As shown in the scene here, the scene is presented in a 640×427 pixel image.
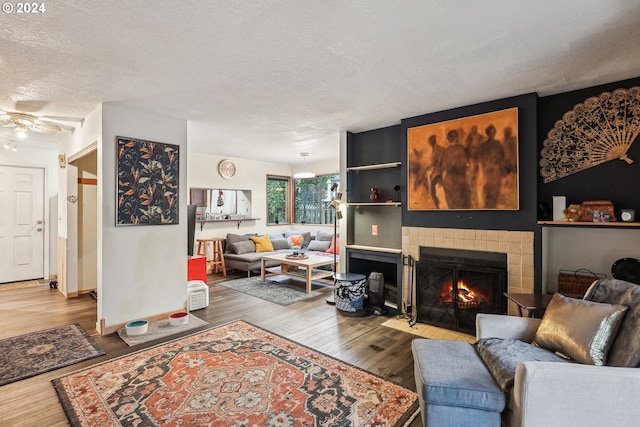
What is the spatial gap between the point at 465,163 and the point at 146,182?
3586 mm

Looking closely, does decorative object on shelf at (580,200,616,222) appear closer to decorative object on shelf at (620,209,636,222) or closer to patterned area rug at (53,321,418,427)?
decorative object on shelf at (620,209,636,222)

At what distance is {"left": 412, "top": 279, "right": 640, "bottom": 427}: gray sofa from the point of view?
144 centimetres

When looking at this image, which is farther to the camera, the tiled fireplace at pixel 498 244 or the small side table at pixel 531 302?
the tiled fireplace at pixel 498 244

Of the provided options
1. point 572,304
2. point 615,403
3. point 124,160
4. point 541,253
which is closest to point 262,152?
point 124,160

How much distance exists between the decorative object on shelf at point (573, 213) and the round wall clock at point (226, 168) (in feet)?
19.5

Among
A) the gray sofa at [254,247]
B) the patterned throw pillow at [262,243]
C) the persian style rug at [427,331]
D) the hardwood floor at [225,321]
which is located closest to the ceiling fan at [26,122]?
the hardwood floor at [225,321]

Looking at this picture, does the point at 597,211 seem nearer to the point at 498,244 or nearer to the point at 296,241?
the point at 498,244

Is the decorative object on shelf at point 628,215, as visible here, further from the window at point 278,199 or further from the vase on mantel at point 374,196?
the window at point 278,199

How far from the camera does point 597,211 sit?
9.24ft

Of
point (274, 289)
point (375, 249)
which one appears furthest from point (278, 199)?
point (375, 249)

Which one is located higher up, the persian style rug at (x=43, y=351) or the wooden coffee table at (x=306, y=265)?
the wooden coffee table at (x=306, y=265)

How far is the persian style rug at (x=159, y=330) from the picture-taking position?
3.19 metres

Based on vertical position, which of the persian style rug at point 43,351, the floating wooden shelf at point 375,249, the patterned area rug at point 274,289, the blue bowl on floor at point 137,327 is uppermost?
the floating wooden shelf at point 375,249

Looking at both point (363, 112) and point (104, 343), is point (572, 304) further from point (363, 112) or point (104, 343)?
point (104, 343)
